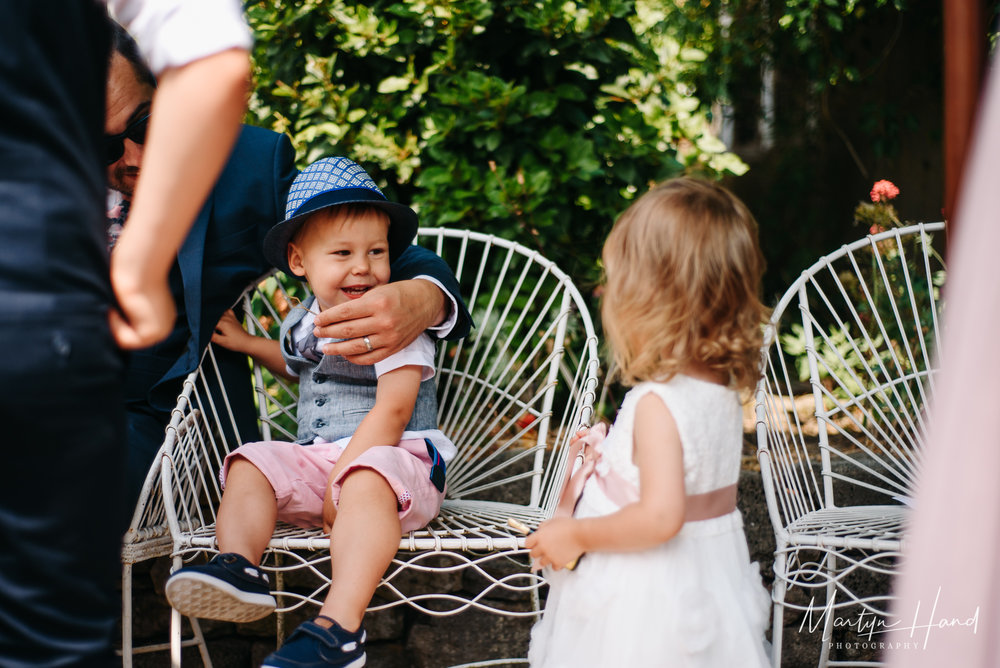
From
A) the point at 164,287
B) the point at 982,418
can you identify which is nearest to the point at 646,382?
the point at 982,418

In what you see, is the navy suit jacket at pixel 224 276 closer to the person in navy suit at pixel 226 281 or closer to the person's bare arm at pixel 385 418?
the person in navy suit at pixel 226 281

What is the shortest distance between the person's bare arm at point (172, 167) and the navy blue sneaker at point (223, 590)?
1.96ft

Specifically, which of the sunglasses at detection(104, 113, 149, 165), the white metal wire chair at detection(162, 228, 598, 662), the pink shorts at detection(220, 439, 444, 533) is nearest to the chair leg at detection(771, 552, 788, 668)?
the white metal wire chair at detection(162, 228, 598, 662)

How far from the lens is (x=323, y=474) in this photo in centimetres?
183

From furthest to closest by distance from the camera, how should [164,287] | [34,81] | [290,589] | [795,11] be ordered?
[795,11], [290,589], [164,287], [34,81]

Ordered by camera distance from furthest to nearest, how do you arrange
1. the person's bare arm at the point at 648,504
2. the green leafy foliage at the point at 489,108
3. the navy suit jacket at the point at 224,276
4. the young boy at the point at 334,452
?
the green leafy foliage at the point at 489,108
the navy suit jacket at the point at 224,276
the young boy at the point at 334,452
the person's bare arm at the point at 648,504

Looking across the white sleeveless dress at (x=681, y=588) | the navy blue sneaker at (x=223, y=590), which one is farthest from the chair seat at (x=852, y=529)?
the navy blue sneaker at (x=223, y=590)

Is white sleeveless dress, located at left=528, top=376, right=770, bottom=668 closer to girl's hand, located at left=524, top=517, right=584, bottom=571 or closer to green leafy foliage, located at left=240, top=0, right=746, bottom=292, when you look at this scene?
girl's hand, located at left=524, top=517, right=584, bottom=571

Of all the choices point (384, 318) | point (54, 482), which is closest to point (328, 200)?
point (384, 318)

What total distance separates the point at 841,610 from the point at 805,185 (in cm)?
233

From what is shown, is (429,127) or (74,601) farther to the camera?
(429,127)

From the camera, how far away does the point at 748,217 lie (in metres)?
1.39

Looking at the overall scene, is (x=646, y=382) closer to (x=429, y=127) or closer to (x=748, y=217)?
(x=748, y=217)

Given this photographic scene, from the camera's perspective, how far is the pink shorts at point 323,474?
1665mm
